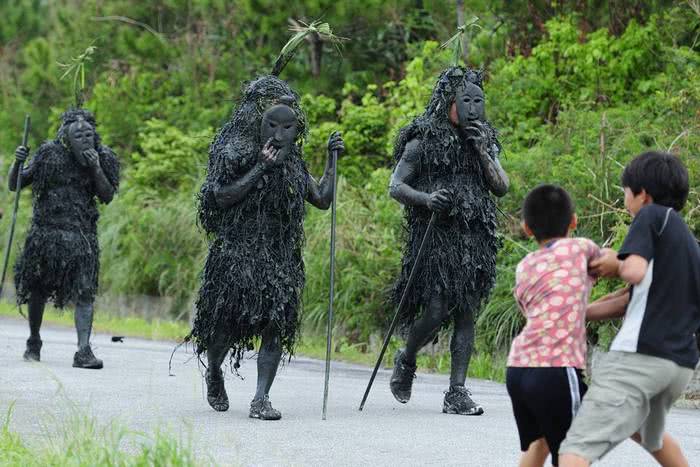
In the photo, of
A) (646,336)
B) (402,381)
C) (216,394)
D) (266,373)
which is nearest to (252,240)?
(266,373)

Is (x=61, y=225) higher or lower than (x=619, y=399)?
higher

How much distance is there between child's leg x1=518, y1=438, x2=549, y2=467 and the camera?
5.44 meters

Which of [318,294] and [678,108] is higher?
[678,108]

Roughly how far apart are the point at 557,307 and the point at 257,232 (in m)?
3.67

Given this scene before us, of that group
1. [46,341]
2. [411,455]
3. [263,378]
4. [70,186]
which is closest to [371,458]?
[411,455]

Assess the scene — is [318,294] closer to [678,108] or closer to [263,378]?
[678,108]

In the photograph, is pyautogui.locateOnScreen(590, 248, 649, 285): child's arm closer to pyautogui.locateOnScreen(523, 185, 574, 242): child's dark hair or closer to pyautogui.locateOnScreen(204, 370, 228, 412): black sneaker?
pyautogui.locateOnScreen(523, 185, 574, 242): child's dark hair

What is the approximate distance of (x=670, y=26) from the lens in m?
15.9

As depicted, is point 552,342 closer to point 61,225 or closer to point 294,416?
point 294,416

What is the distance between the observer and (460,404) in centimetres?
882

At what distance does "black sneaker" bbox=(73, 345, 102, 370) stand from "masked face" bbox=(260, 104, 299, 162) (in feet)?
12.4

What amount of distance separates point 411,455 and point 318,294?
8.66m

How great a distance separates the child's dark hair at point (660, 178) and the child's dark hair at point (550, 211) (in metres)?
0.26

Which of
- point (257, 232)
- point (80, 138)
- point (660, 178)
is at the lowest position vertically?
point (257, 232)
